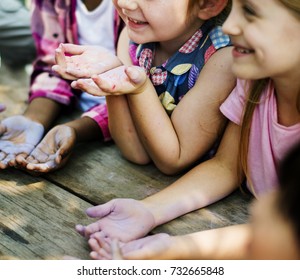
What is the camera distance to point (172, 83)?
224 cm

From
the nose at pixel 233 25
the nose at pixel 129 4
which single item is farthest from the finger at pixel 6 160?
the nose at pixel 233 25

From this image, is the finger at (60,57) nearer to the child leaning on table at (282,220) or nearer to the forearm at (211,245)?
the forearm at (211,245)

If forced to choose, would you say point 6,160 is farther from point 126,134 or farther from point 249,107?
point 249,107

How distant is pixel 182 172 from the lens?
2.25 meters

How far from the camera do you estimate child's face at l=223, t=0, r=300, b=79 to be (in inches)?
67.0

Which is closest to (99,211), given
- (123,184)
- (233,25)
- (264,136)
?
(123,184)

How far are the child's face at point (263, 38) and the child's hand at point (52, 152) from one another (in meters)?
0.71

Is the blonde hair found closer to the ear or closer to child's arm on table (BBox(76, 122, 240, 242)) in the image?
child's arm on table (BBox(76, 122, 240, 242))

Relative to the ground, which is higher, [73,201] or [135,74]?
[135,74]

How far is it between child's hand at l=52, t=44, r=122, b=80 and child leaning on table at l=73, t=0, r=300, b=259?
0.40 m

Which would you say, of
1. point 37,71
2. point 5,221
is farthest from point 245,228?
point 37,71

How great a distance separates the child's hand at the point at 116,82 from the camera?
6.50ft

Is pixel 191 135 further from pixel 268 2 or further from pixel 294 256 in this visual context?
pixel 294 256

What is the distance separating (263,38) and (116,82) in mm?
507
